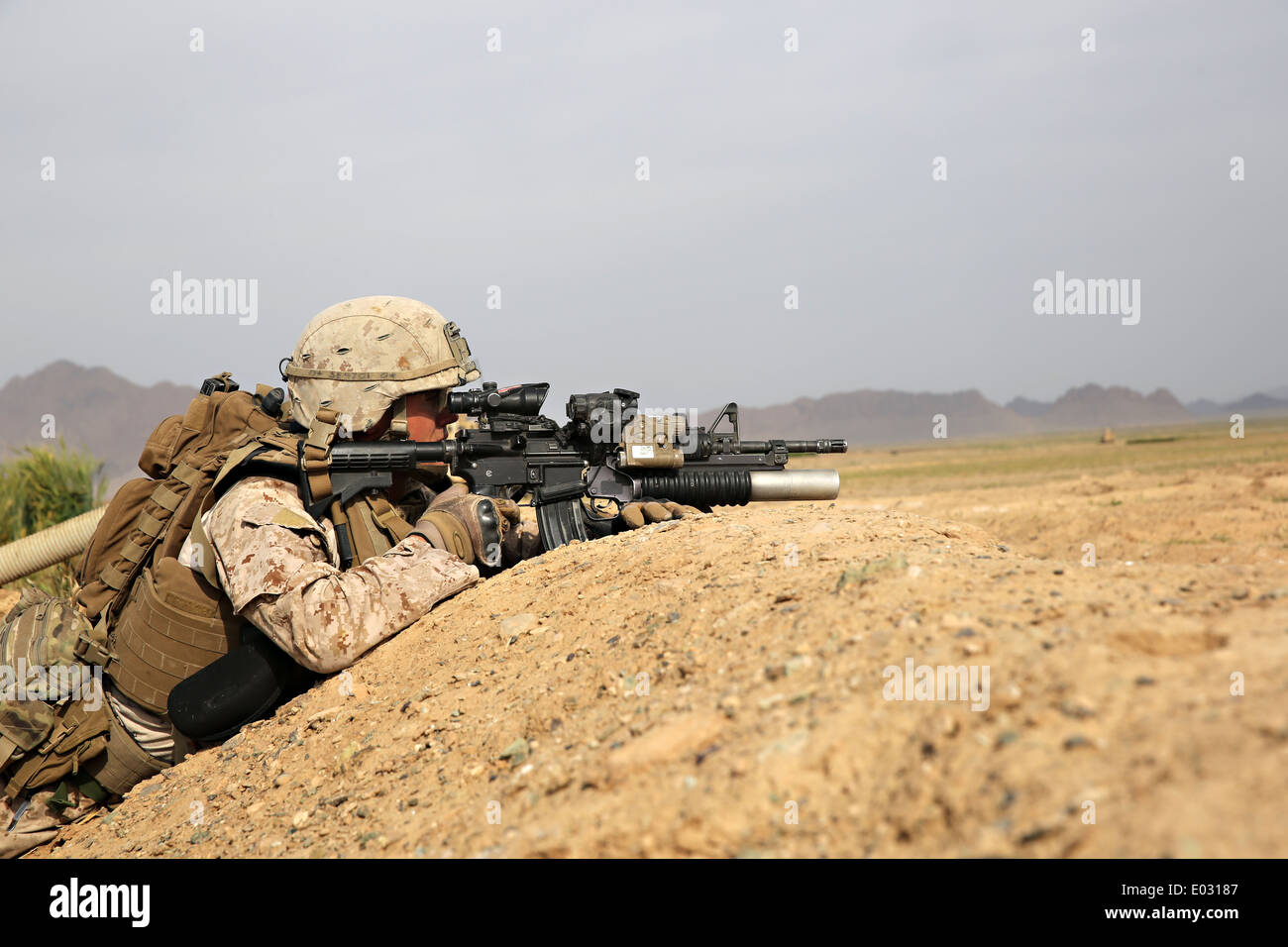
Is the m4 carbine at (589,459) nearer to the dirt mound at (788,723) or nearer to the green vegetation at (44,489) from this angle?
the dirt mound at (788,723)

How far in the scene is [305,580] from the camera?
422cm

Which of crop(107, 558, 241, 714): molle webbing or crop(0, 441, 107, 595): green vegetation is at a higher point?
crop(0, 441, 107, 595): green vegetation

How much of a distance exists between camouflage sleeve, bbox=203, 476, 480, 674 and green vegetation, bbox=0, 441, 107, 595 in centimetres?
914

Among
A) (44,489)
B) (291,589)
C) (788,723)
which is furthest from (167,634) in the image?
(44,489)

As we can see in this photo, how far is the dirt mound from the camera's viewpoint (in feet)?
6.69

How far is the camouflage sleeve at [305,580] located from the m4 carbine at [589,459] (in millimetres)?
605

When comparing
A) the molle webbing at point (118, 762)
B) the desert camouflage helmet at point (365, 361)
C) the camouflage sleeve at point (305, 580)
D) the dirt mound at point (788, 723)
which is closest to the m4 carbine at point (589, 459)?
the desert camouflage helmet at point (365, 361)

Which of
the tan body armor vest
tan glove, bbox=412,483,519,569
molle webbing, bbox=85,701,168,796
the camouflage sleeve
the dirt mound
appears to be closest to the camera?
the dirt mound

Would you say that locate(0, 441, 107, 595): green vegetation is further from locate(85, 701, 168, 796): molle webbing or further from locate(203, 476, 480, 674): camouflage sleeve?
locate(203, 476, 480, 674): camouflage sleeve

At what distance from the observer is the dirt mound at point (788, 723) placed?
204cm

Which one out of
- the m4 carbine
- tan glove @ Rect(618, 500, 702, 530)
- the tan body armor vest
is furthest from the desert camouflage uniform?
tan glove @ Rect(618, 500, 702, 530)

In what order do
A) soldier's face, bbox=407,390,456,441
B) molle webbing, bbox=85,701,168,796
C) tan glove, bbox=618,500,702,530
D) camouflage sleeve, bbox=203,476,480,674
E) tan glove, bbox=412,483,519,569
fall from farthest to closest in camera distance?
tan glove, bbox=618,500,702,530 → soldier's face, bbox=407,390,456,441 → tan glove, bbox=412,483,519,569 → molle webbing, bbox=85,701,168,796 → camouflage sleeve, bbox=203,476,480,674

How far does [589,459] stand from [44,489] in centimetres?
990
